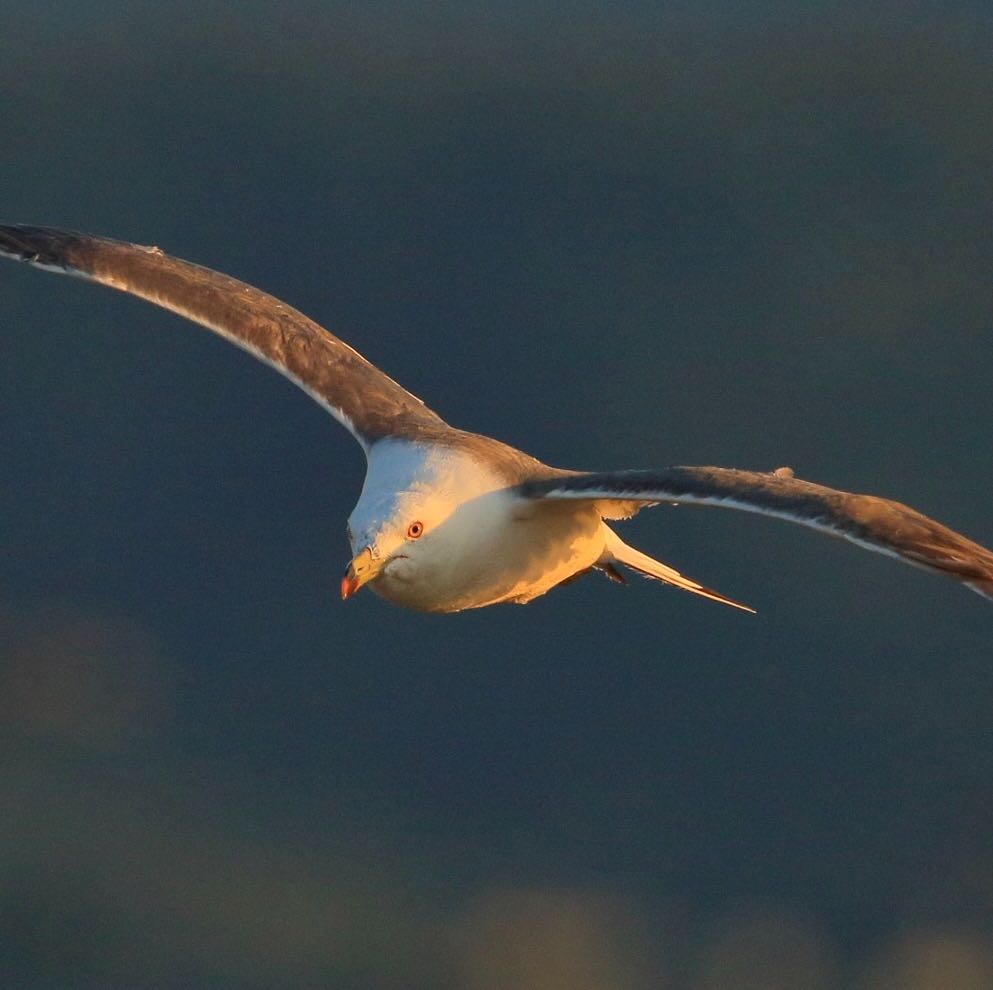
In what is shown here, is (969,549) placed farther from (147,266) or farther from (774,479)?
(147,266)

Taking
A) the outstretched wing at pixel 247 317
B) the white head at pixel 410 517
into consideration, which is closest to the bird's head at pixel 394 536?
the white head at pixel 410 517

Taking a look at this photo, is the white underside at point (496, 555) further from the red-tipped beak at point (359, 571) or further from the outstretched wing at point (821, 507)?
the outstretched wing at point (821, 507)

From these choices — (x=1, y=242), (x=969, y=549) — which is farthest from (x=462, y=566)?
(x=1, y=242)

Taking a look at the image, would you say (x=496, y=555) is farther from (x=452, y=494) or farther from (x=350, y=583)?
(x=350, y=583)

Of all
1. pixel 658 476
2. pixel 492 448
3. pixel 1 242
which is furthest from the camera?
pixel 1 242

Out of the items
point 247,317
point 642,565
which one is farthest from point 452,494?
point 247,317

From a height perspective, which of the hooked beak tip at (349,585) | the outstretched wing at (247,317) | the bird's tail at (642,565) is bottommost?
the hooked beak tip at (349,585)
